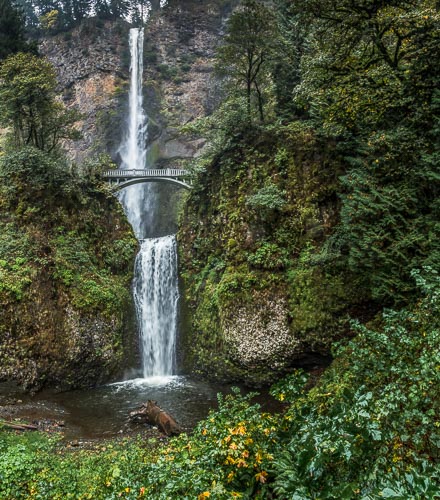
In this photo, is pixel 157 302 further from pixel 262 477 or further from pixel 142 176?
pixel 262 477

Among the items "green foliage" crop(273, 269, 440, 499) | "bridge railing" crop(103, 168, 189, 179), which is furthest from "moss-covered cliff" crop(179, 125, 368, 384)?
"bridge railing" crop(103, 168, 189, 179)

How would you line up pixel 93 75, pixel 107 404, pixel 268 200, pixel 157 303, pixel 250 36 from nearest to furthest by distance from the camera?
pixel 107 404 → pixel 268 200 → pixel 250 36 → pixel 157 303 → pixel 93 75

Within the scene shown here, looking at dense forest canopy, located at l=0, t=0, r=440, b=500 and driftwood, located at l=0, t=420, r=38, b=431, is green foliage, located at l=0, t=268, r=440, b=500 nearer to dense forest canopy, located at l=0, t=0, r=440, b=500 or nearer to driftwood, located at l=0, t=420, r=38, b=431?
dense forest canopy, located at l=0, t=0, r=440, b=500

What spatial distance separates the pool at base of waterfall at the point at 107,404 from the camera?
31.9 ft

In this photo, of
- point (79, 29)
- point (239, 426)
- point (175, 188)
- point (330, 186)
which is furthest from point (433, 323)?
point (79, 29)

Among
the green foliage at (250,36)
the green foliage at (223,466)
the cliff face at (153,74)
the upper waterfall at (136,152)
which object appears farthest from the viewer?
the cliff face at (153,74)

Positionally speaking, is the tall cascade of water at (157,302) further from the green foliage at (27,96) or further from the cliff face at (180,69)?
the cliff face at (180,69)

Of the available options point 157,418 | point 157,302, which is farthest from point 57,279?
point 157,418

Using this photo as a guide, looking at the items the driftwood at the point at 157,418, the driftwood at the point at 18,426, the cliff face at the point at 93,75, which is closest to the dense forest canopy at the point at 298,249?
the driftwood at the point at 18,426

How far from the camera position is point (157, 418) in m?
9.66

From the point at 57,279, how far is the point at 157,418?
657 centimetres

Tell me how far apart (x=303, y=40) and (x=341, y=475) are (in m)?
17.2

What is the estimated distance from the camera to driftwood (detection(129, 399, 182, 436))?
30.2 feet

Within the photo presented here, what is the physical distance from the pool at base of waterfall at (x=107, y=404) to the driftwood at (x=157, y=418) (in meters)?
0.31
